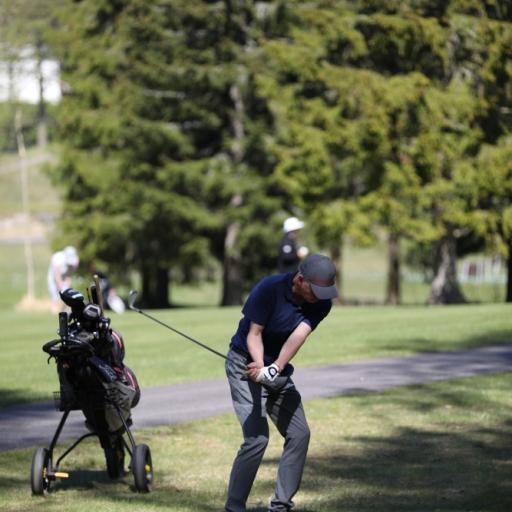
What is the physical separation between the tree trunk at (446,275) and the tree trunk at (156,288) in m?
13.7

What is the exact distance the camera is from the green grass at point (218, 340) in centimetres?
1709

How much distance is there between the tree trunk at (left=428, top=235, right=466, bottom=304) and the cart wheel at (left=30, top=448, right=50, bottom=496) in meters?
25.5

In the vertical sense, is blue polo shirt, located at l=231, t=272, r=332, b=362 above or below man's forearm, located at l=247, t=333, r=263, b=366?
above

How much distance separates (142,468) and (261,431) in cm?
164

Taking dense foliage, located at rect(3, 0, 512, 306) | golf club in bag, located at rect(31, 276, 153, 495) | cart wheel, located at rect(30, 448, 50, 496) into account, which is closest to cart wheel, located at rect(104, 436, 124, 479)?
golf club in bag, located at rect(31, 276, 153, 495)

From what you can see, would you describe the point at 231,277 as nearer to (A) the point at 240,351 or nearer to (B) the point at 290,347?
(A) the point at 240,351

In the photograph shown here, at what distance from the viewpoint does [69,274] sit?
24438 millimetres

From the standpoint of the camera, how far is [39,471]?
9.53 metres

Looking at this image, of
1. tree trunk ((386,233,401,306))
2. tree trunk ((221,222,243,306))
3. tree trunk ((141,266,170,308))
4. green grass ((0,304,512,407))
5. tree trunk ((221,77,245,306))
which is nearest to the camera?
green grass ((0,304,512,407))

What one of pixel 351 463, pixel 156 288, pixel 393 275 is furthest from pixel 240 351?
pixel 156 288

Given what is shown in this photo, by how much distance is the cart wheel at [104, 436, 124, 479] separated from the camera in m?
10.2

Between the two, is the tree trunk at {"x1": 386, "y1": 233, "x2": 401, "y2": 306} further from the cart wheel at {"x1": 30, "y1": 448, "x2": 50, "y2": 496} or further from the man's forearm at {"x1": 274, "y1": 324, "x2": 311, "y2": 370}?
the man's forearm at {"x1": 274, "y1": 324, "x2": 311, "y2": 370}

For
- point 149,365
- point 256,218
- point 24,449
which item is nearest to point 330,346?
point 149,365

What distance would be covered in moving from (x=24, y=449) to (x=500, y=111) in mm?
23160
